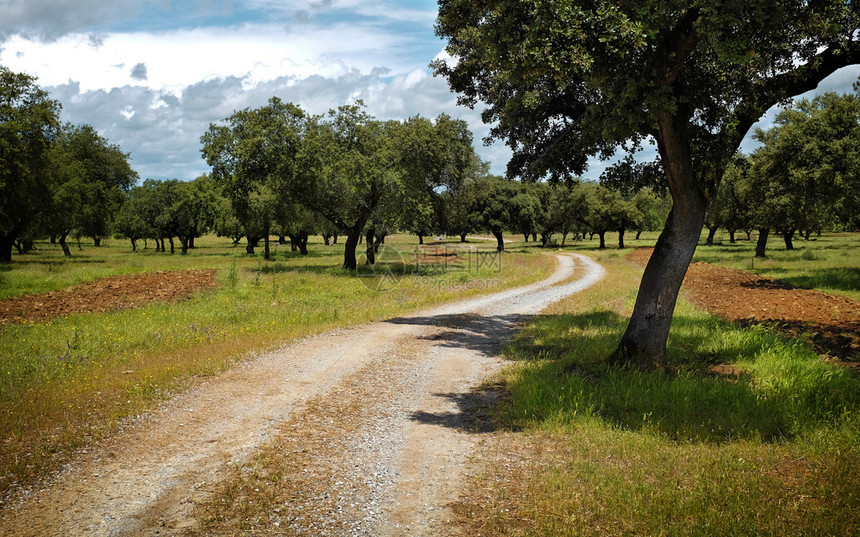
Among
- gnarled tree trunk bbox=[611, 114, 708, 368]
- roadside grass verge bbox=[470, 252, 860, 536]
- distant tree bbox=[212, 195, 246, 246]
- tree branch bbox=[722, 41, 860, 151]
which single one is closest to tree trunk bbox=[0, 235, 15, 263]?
distant tree bbox=[212, 195, 246, 246]

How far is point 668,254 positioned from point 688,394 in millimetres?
3001

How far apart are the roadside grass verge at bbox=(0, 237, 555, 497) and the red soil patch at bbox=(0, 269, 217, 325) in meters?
1.42

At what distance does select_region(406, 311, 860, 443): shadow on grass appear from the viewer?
24.9 feet

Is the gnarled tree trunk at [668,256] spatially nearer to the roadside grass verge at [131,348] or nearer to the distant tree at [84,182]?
the roadside grass verge at [131,348]

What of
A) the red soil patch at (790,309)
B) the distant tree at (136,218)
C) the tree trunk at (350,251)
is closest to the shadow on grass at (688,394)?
the red soil patch at (790,309)

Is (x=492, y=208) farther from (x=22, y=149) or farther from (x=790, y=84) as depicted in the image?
(x=790, y=84)

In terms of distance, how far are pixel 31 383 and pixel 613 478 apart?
419 inches

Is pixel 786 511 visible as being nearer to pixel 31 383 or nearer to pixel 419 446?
pixel 419 446

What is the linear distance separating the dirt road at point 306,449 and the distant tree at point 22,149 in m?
36.6

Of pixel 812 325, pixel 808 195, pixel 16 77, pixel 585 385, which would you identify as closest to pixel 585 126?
pixel 585 385

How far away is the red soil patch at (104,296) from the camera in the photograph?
18.5 metres

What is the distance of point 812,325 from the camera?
15.1m

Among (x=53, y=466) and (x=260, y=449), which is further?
(x=260, y=449)

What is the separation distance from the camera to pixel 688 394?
8789 millimetres
